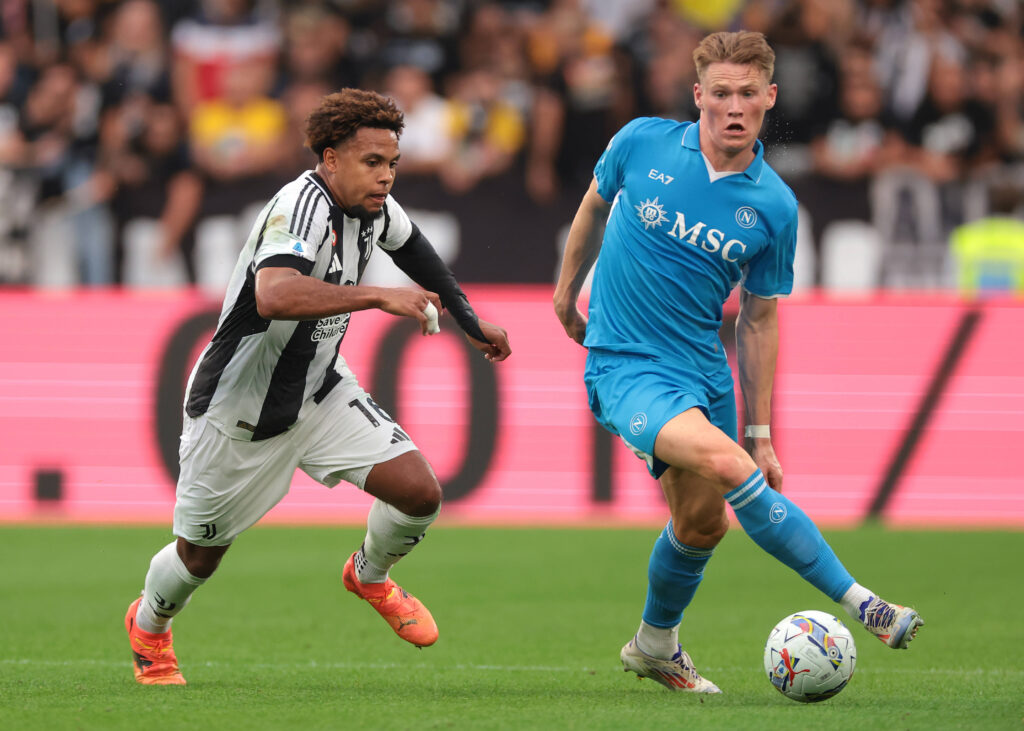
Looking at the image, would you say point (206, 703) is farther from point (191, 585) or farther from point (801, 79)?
point (801, 79)

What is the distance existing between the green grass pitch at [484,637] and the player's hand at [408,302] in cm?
135

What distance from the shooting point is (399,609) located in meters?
6.22

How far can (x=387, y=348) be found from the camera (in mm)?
11586

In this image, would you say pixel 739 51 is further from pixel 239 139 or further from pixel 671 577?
pixel 239 139

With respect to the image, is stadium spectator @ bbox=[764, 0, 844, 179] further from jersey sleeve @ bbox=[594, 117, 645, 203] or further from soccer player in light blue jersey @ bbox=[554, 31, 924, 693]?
soccer player in light blue jersey @ bbox=[554, 31, 924, 693]

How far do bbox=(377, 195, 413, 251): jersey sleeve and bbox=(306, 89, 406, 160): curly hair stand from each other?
489mm

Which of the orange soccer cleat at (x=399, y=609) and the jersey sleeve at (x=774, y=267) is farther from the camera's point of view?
the orange soccer cleat at (x=399, y=609)

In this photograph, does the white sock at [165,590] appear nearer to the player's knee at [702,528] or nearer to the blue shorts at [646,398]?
the blue shorts at [646,398]

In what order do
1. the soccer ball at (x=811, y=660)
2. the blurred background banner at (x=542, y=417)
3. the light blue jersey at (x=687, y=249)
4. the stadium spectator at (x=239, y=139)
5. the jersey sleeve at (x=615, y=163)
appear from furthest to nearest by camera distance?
the stadium spectator at (x=239, y=139) < the blurred background banner at (x=542, y=417) < the jersey sleeve at (x=615, y=163) < the light blue jersey at (x=687, y=249) < the soccer ball at (x=811, y=660)

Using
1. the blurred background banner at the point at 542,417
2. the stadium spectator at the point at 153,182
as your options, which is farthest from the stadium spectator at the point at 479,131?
the stadium spectator at the point at 153,182

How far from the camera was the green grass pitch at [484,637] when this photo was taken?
514cm

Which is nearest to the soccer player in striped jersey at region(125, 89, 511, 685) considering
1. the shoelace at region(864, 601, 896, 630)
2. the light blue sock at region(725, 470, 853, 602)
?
the light blue sock at region(725, 470, 853, 602)

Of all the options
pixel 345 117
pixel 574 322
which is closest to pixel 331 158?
pixel 345 117

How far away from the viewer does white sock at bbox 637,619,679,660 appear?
5.96m
